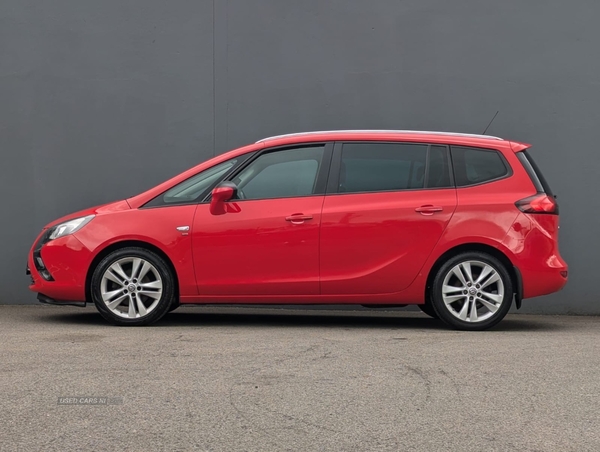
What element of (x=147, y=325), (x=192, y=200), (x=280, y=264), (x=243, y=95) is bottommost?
(x=147, y=325)

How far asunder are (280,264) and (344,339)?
1.00 meters

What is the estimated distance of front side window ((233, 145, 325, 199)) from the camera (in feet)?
26.6

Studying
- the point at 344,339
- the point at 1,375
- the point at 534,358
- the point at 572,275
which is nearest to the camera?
the point at 1,375

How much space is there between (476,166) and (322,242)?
1.52 m

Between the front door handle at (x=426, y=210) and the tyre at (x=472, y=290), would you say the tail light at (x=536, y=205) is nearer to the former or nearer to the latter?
the tyre at (x=472, y=290)

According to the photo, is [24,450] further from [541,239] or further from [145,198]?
[541,239]

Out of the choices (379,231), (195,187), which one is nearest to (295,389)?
(379,231)

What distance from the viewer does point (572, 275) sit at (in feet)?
34.4

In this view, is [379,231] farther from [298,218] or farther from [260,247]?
[260,247]

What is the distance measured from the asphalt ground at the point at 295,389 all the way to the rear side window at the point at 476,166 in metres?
1.34

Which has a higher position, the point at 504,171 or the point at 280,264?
the point at 504,171

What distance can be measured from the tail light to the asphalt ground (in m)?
1.06

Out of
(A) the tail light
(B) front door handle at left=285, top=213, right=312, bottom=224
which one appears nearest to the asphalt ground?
(B) front door handle at left=285, top=213, right=312, bottom=224

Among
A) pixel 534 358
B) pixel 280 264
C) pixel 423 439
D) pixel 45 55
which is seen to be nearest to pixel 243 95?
pixel 45 55
